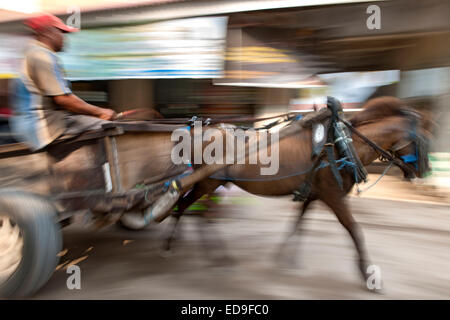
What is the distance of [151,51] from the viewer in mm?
6809

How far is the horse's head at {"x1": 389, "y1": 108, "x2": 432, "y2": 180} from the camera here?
2914 mm

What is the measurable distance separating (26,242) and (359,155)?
2.69m

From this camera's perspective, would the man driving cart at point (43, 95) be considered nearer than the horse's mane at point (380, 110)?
Yes

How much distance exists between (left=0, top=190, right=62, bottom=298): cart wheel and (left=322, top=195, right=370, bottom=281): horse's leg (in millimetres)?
2196

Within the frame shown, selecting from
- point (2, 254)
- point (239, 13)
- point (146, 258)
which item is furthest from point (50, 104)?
point (239, 13)

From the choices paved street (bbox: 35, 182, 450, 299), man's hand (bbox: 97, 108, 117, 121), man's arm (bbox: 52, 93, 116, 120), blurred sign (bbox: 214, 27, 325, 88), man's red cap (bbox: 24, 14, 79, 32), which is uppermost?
blurred sign (bbox: 214, 27, 325, 88)

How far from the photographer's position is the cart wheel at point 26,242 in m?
2.29

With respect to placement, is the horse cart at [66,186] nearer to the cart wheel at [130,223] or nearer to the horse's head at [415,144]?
the cart wheel at [130,223]

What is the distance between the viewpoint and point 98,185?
2.67 metres

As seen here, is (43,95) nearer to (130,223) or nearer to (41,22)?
(41,22)

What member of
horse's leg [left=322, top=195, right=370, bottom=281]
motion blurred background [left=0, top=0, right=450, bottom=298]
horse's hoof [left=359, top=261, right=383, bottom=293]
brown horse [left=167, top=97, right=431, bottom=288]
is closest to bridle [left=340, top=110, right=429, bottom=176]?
brown horse [left=167, top=97, right=431, bottom=288]

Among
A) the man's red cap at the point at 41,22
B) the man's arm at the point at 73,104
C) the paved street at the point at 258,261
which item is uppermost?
the man's red cap at the point at 41,22

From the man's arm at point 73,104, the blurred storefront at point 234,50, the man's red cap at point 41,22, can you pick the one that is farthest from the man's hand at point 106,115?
the blurred storefront at point 234,50

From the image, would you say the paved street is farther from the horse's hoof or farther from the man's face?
the man's face
